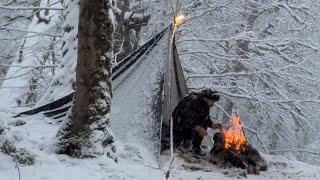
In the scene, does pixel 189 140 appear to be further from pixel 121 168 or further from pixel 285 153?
pixel 285 153

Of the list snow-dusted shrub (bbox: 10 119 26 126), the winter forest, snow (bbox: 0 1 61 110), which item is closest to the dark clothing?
A: the winter forest

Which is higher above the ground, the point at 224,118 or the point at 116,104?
the point at 116,104

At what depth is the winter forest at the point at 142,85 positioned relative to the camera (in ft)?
18.5

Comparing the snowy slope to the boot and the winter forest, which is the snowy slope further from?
the boot

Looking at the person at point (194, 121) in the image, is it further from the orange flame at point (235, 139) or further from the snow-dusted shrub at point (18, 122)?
the snow-dusted shrub at point (18, 122)

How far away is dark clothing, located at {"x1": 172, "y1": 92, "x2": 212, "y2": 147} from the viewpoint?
811 centimetres

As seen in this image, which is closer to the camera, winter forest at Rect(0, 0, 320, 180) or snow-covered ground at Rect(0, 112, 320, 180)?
snow-covered ground at Rect(0, 112, 320, 180)

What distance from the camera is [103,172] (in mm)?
5234

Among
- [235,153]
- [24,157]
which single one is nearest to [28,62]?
[235,153]

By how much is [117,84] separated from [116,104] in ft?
1.40

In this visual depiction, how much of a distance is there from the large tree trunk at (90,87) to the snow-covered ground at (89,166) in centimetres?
18

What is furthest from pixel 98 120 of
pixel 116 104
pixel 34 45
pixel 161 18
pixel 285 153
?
pixel 285 153

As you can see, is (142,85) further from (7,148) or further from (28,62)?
(28,62)

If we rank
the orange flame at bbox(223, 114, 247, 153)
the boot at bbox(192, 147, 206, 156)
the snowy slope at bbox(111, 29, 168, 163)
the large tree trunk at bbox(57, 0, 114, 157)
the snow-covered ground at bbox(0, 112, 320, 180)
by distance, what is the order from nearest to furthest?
1. the snow-covered ground at bbox(0, 112, 320, 180)
2. the large tree trunk at bbox(57, 0, 114, 157)
3. the snowy slope at bbox(111, 29, 168, 163)
4. the orange flame at bbox(223, 114, 247, 153)
5. the boot at bbox(192, 147, 206, 156)
